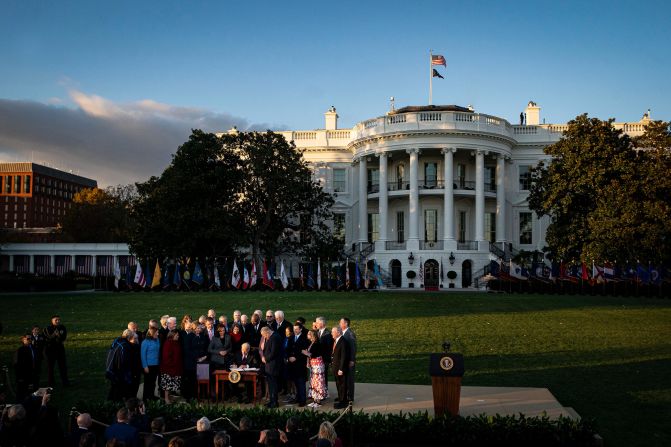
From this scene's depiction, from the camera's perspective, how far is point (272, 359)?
39.3 ft

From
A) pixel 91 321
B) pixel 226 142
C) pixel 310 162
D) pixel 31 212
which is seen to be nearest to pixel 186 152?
pixel 226 142

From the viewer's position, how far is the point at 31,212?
452 ft

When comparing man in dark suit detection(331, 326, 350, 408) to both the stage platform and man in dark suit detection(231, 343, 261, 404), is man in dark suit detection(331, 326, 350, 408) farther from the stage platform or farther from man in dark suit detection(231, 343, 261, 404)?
man in dark suit detection(231, 343, 261, 404)

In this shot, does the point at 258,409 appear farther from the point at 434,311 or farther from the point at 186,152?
the point at 186,152

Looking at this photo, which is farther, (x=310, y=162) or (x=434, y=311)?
(x=310, y=162)

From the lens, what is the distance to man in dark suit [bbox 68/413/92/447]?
25.1 ft

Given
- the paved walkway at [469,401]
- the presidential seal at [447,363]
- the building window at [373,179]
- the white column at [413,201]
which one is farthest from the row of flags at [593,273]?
the presidential seal at [447,363]

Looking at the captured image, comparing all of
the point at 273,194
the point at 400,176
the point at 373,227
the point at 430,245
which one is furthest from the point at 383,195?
the point at 273,194

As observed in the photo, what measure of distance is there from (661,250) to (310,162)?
98.0ft

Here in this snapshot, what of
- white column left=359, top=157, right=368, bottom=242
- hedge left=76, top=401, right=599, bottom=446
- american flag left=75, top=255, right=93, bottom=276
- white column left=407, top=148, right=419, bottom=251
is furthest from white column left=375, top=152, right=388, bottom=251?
hedge left=76, top=401, right=599, bottom=446

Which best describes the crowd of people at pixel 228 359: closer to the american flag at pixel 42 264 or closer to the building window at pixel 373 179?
the building window at pixel 373 179

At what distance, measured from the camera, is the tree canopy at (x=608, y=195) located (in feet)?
117

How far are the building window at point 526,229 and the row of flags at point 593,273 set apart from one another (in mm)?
12543

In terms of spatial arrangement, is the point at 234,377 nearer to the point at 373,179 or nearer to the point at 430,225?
the point at 430,225
